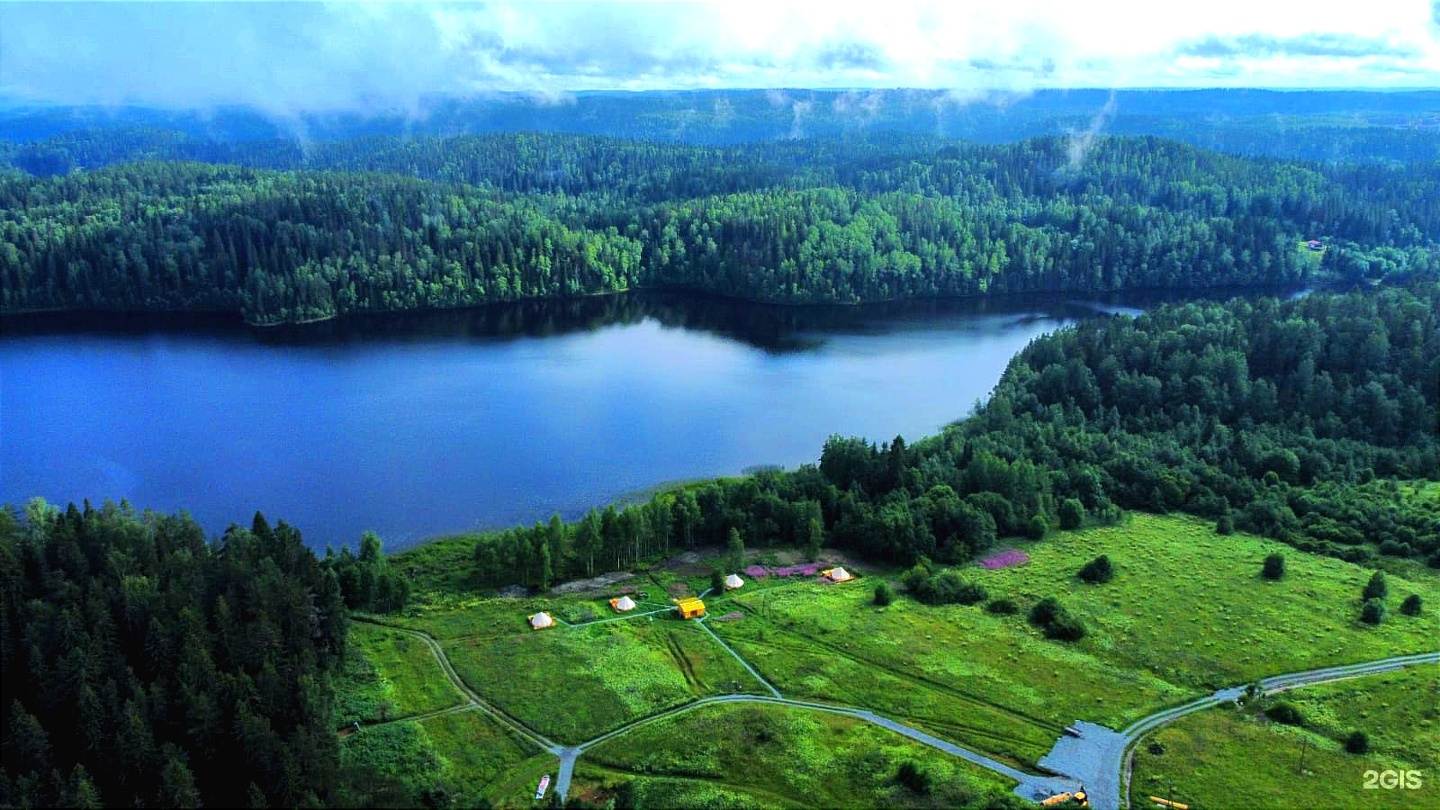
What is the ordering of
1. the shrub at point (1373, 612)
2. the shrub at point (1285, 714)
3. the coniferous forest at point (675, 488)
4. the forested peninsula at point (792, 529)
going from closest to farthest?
the forested peninsula at point (792, 529) → the coniferous forest at point (675, 488) → the shrub at point (1285, 714) → the shrub at point (1373, 612)

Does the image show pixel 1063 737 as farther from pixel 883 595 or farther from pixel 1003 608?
pixel 883 595

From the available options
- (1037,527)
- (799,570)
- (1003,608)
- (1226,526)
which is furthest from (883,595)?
(1226,526)

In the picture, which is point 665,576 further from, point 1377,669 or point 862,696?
point 1377,669

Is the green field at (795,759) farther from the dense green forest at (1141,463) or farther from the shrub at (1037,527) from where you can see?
the shrub at (1037,527)

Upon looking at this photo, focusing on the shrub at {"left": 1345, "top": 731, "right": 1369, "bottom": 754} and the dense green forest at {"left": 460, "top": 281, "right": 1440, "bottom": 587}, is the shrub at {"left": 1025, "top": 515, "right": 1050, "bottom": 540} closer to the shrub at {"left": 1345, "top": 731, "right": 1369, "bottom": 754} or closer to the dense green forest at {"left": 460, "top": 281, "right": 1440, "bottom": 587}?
the dense green forest at {"left": 460, "top": 281, "right": 1440, "bottom": 587}

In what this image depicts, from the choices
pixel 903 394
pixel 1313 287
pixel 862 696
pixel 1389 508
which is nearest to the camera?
pixel 862 696

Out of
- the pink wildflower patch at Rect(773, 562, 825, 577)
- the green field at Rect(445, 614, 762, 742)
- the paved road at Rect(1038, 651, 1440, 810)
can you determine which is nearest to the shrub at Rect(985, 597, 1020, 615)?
the pink wildflower patch at Rect(773, 562, 825, 577)

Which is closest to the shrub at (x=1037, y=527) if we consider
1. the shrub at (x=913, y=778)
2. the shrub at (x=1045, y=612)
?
the shrub at (x=1045, y=612)

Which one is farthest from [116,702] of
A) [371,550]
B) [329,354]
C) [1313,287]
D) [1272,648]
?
[1313,287]
